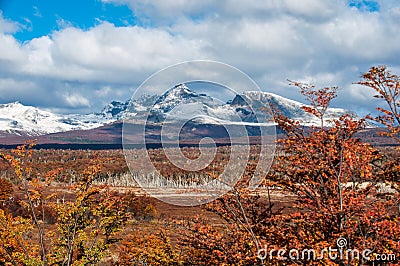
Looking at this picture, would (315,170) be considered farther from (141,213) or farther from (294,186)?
(141,213)

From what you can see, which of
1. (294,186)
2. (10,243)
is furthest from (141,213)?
(294,186)

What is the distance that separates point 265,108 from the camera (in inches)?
380

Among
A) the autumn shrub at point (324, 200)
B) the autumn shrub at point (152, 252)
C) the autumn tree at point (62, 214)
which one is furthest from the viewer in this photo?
the autumn shrub at point (152, 252)

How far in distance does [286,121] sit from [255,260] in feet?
10.6

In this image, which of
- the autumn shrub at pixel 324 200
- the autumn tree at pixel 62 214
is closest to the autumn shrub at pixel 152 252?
the autumn tree at pixel 62 214

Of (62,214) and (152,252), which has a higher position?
(62,214)

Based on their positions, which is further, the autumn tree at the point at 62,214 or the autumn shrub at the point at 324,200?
the autumn tree at the point at 62,214

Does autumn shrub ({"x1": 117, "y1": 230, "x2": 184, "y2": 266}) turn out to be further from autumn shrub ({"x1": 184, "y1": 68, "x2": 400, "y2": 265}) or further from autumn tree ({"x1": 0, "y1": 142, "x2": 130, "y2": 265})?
autumn shrub ({"x1": 184, "y1": 68, "x2": 400, "y2": 265})

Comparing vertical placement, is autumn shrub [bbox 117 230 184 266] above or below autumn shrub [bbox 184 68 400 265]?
below

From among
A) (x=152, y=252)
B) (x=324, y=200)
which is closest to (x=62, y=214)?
(x=152, y=252)

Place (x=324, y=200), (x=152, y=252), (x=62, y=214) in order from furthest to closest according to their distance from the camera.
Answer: (x=152, y=252) → (x=62, y=214) → (x=324, y=200)

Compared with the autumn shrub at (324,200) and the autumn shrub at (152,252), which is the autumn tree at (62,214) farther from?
the autumn shrub at (324,200)

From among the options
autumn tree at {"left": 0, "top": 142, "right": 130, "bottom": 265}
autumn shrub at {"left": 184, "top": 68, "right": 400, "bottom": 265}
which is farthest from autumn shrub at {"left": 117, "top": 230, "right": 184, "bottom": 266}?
autumn shrub at {"left": 184, "top": 68, "right": 400, "bottom": 265}

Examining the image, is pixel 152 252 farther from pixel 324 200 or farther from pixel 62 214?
pixel 324 200
